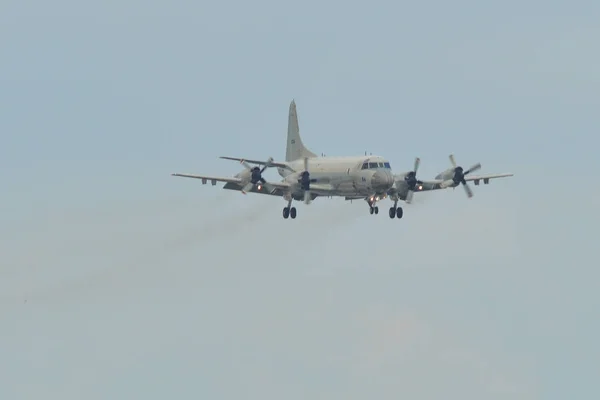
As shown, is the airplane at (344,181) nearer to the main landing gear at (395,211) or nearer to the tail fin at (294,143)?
the main landing gear at (395,211)

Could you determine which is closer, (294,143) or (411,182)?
(411,182)

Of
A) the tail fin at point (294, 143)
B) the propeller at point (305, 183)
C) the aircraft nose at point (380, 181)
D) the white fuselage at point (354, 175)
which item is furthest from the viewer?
the tail fin at point (294, 143)

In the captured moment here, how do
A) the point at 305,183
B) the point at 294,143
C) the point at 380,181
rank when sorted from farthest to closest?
1. the point at 294,143
2. the point at 305,183
3. the point at 380,181

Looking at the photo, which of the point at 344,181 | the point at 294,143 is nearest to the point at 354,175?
the point at 344,181

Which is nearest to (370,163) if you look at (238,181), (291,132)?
(238,181)

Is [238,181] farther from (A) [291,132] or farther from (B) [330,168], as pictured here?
(A) [291,132]

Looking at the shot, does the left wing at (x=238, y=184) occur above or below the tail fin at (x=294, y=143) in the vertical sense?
below

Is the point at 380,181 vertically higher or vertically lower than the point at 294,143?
lower

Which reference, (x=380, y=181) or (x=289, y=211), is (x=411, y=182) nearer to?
(x=380, y=181)

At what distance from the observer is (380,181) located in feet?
366

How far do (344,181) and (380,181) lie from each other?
3.41 meters

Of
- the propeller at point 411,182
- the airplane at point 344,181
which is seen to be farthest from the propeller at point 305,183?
the propeller at point 411,182

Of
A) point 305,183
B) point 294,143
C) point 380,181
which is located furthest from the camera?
point 294,143

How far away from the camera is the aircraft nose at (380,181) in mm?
111625
